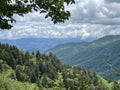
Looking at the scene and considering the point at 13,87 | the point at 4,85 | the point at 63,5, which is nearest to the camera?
the point at 63,5

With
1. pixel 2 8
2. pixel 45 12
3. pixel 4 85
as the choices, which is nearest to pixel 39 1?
pixel 45 12

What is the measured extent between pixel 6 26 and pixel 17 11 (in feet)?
4.78

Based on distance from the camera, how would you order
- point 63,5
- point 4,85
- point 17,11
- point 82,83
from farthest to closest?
1. point 4,85
2. point 82,83
3. point 17,11
4. point 63,5

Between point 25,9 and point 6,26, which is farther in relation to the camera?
point 6,26

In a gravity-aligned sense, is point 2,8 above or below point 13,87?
above

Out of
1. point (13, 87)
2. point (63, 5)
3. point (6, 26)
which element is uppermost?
point (63, 5)

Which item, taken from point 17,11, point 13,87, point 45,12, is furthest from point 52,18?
point 13,87

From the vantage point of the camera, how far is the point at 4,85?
136875mm

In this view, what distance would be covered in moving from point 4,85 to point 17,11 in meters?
120

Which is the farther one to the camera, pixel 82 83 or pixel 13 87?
pixel 13 87

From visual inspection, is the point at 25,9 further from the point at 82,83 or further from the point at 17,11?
the point at 82,83

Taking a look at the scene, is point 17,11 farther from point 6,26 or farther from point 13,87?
point 13,87

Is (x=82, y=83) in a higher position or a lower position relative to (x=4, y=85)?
higher

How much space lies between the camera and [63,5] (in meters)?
17.9
